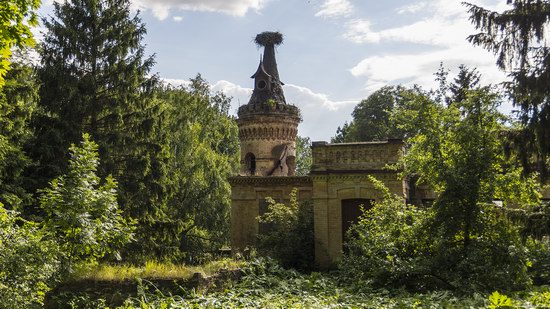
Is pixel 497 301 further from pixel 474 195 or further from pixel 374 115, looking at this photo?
pixel 374 115

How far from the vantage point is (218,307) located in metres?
9.60

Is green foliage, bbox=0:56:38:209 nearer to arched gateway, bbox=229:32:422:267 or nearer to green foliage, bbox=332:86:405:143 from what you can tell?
arched gateway, bbox=229:32:422:267

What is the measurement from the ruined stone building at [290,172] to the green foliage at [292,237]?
0.51 metres

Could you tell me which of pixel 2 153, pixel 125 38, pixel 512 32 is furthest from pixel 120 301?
pixel 125 38

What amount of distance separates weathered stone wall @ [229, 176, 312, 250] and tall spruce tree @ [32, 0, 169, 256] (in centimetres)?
347

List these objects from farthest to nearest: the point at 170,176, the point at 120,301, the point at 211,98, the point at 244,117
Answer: the point at 211,98 < the point at 244,117 < the point at 170,176 < the point at 120,301

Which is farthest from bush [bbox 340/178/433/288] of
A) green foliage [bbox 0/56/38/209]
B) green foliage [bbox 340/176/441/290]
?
green foliage [bbox 0/56/38/209]

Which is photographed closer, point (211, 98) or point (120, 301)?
point (120, 301)

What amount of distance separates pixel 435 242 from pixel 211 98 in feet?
101

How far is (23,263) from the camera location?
9102mm

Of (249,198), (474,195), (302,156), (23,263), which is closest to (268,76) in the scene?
(249,198)

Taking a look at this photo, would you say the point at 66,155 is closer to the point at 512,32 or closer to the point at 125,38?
the point at 125,38

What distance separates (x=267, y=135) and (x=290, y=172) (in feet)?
7.27

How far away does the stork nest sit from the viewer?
27.5 m
